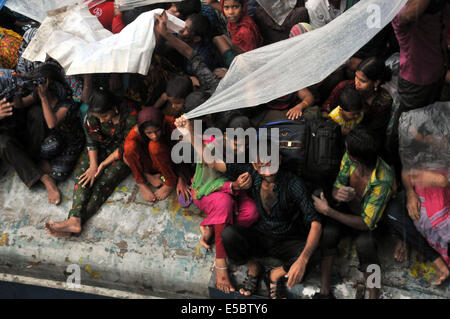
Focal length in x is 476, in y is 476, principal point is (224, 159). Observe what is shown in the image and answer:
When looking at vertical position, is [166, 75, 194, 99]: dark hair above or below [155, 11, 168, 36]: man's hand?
below

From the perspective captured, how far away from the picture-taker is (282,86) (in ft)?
7.50

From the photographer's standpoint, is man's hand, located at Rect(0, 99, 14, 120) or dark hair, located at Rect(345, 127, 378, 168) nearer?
dark hair, located at Rect(345, 127, 378, 168)

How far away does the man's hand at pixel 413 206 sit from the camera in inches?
88.7

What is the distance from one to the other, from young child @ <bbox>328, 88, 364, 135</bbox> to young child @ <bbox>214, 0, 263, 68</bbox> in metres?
0.76

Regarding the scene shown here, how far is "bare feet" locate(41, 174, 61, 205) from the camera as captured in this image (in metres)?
3.34

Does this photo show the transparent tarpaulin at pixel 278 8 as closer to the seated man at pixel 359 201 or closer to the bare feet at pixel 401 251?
the seated man at pixel 359 201

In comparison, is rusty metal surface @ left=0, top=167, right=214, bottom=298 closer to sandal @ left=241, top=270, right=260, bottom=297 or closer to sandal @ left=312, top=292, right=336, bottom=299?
sandal @ left=241, top=270, right=260, bottom=297

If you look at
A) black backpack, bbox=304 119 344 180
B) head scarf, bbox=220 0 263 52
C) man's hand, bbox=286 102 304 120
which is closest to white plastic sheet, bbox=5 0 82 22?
head scarf, bbox=220 0 263 52

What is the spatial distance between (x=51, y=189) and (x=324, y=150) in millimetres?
1989

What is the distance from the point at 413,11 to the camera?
2066mm

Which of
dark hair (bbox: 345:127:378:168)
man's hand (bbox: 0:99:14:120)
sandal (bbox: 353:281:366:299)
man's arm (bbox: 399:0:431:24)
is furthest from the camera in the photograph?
man's hand (bbox: 0:99:14:120)

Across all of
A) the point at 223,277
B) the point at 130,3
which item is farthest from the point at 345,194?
the point at 130,3

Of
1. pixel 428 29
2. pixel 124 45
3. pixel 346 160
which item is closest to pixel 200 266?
pixel 346 160

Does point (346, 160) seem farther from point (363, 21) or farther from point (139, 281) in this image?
point (139, 281)
